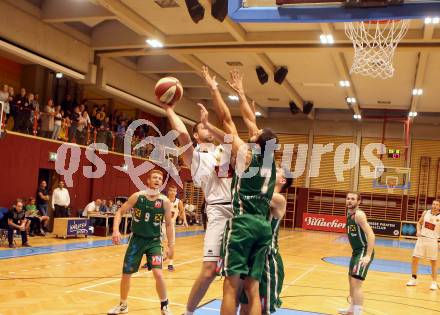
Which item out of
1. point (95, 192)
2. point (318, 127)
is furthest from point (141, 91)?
point (318, 127)

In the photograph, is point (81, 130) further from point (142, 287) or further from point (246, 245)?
point (246, 245)

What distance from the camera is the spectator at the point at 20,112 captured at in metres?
15.7

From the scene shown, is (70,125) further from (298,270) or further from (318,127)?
(318,127)

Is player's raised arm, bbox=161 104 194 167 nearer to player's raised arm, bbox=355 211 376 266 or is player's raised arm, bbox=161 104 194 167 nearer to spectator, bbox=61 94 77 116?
player's raised arm, bbox=355 211 376 266

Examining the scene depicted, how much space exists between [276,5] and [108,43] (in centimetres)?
1354

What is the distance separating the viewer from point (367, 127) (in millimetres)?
31047

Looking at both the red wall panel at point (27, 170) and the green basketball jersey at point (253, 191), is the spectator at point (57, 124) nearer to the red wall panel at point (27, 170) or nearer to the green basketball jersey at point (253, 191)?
the red wall panel at point (27, 170)

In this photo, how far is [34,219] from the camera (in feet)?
51.2

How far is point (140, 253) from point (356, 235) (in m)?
2.90

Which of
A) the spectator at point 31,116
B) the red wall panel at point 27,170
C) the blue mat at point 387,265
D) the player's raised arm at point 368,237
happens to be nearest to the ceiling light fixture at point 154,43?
the spectator at point 31,116

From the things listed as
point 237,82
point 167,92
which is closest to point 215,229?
point 167,92

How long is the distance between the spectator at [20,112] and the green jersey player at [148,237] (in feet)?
33.7

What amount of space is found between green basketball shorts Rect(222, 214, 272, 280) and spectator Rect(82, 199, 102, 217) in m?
14.1

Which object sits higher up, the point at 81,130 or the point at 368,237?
the point at 81,130
